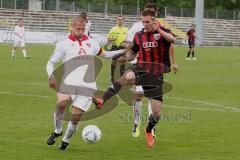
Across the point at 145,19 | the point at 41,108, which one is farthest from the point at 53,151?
the point at 41,108

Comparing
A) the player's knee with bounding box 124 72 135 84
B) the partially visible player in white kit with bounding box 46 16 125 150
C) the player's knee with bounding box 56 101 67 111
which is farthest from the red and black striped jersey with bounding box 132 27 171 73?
the player's knee with bounding box 56 101 67 111

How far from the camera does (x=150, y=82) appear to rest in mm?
11586

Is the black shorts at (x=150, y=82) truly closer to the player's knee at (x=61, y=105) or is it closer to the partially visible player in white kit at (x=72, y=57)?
the partially visible player in white kit at (x=72, y=57)

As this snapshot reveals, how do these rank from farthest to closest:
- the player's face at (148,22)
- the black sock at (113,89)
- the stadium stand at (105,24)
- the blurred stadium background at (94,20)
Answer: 1. the stadium stand at (105,24)
2. the blurred stadium background at (94,20)
3. the black sock at (113,89)
4. the player's face at (148,22)

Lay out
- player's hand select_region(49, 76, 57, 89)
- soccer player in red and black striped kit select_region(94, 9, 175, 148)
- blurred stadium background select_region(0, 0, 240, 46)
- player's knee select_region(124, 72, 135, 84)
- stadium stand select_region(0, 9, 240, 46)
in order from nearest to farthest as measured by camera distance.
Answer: player's hand select_region(49, 76, 57, 89)
soccer player in red and black striped kit select_region(94, 9, 175, 148)
player's knee select_region(124, 72, 135, 84)
blurred stadium background select_region(0, 0, 240, 46)
stadium stand select_region(0, 9, 240, 46)

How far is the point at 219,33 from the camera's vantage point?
2820 inches

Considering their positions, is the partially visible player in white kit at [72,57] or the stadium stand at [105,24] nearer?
the partially visible player in white kit at [72,57]

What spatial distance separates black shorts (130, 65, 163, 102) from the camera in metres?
11.5

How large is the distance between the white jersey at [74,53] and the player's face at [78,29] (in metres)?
0.09

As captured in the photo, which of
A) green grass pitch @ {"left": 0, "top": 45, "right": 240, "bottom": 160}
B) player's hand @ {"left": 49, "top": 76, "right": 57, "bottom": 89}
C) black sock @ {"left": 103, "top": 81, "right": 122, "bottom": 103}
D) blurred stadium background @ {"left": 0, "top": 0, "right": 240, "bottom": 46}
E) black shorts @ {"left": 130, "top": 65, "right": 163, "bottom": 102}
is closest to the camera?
player's hand @ {"left": 49, "top": 76, "right": 57, "bottom": 89}

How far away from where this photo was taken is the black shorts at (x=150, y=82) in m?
11.5

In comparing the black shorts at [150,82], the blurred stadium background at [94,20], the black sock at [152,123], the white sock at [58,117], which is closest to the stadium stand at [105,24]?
the blurred stadium background at [94,20]

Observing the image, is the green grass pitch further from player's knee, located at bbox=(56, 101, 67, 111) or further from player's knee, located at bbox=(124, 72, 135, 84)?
player's knee, located at bbox=(124, 72, 135, 84)

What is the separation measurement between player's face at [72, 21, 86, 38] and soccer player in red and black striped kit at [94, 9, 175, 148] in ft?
3.82
